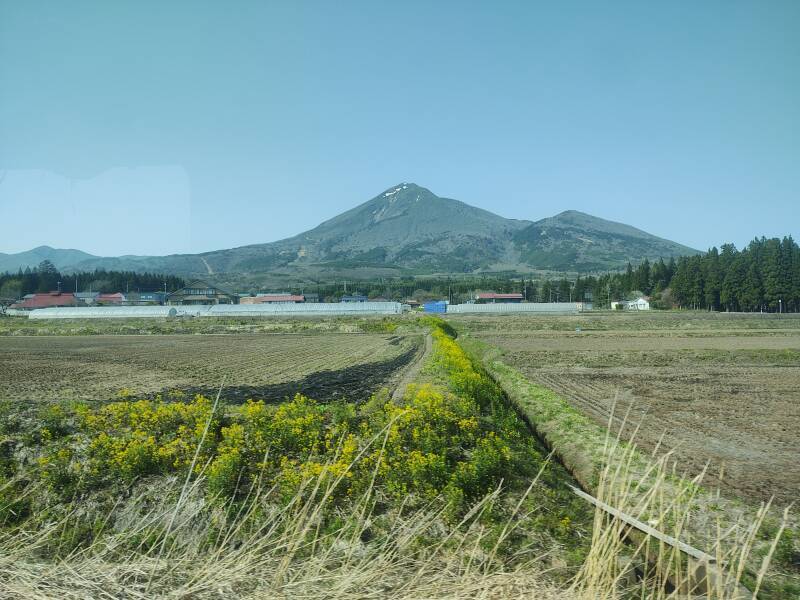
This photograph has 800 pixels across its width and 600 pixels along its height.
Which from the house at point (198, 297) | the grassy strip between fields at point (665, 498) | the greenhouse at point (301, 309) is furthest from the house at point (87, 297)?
the grassy strip between fields at point (665, 498)

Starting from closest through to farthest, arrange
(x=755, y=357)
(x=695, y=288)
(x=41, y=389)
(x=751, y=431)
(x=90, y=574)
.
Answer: (x=90, y=574)
(x=751, y=431)
(x=41, y=389)
(x=755, y=357)
(x=695, y=288)

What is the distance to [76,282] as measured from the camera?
12556 centimetres

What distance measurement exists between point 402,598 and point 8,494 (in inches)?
233

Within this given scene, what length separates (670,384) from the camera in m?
20.0

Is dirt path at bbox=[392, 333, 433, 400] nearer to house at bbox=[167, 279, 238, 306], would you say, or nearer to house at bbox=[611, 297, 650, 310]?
house at bbox=[611, 297, 650, 310]

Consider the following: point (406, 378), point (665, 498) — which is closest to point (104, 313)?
point (406, 378)

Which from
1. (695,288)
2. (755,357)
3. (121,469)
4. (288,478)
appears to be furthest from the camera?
(695,288)

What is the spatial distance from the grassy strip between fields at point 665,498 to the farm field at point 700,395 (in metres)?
0.30

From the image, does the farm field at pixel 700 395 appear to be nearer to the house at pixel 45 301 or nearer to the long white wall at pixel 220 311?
the long white wall at pixel 220 311

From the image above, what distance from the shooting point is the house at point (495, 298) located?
134 m

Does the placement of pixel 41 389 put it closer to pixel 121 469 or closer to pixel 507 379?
pixel 121 469

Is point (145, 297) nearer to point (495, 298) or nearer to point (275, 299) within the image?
point (275, 299)

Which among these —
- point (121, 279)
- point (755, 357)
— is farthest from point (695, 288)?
point (121, 279)

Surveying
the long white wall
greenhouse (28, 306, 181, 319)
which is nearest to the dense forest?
the long white wall
